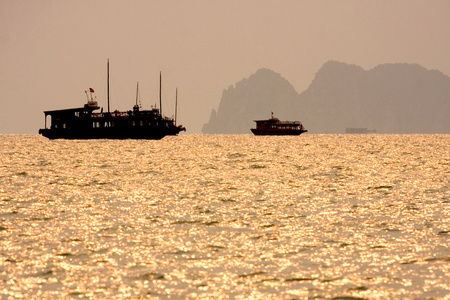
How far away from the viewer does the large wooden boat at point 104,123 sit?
9462 centimetres

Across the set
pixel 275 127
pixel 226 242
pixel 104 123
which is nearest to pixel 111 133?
pixel 104 123

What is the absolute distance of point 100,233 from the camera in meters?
15.8

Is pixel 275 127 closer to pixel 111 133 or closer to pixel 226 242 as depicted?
pixel 111 133

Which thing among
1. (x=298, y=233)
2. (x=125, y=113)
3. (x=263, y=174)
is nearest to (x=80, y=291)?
(x=298, y=233)

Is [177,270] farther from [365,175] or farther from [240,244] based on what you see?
[365,175]

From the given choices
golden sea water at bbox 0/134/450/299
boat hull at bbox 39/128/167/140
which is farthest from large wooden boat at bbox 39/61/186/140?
golden sea water at bbox 0/134/450/299

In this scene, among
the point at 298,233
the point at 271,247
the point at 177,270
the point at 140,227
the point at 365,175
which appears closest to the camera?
the point at 177,270

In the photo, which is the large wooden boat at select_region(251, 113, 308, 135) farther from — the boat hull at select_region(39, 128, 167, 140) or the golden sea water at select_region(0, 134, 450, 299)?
the golden sea water at select_region(0, 134, 450, 299)

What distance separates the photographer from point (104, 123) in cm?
9500

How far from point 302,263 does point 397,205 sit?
1030cm

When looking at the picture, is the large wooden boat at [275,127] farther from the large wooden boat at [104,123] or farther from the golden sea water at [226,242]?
the golden sea water at [226,242]

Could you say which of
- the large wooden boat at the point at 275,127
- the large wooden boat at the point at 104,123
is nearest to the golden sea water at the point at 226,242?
the large wooden boat at the point at 104,123

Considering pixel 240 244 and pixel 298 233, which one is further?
pixel 298 233

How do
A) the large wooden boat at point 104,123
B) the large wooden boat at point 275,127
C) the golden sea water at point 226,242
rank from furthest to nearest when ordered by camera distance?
the large wooden boat at point 275,127
the large wooden boat at point 104,123
the golden sea water at point 226,242
